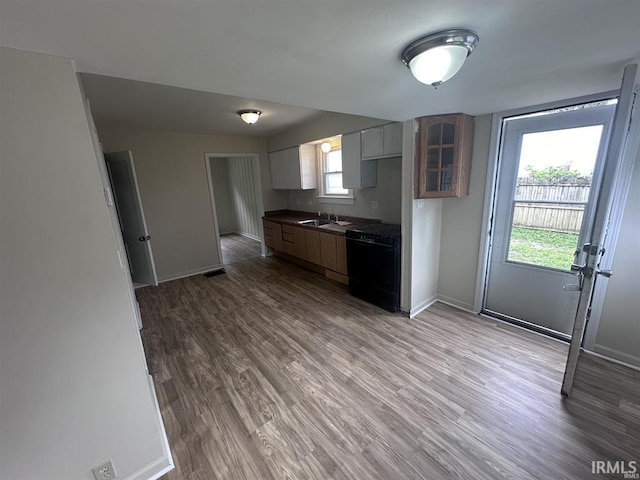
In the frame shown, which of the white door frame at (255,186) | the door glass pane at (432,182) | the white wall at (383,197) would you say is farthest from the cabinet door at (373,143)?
the white door frame at (255,186)

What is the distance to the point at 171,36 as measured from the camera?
975mm

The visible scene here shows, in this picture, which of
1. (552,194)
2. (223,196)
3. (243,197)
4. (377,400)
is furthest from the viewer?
(223,196)

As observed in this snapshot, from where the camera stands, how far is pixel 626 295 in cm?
208

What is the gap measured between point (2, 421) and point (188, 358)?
141 cm

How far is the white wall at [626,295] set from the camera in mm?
1998

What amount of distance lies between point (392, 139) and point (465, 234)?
140 centimetres

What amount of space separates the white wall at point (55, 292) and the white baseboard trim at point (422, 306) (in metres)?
2.64

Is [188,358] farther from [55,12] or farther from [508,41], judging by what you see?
[508,41]

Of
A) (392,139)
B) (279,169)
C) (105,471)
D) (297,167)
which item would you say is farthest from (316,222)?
(105,471)

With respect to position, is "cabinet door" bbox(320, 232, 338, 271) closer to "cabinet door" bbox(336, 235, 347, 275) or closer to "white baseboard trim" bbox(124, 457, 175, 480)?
"cabinet door" bbox(336, 235, 347, 275)

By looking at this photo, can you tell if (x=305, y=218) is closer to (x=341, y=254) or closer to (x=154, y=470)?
(x=341, y=254)

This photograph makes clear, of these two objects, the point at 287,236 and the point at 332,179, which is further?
the point at 287,236

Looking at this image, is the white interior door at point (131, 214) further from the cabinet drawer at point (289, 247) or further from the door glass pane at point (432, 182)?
the door glass pane at point (432, 182)

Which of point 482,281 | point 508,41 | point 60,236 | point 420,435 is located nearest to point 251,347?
point 420,435
